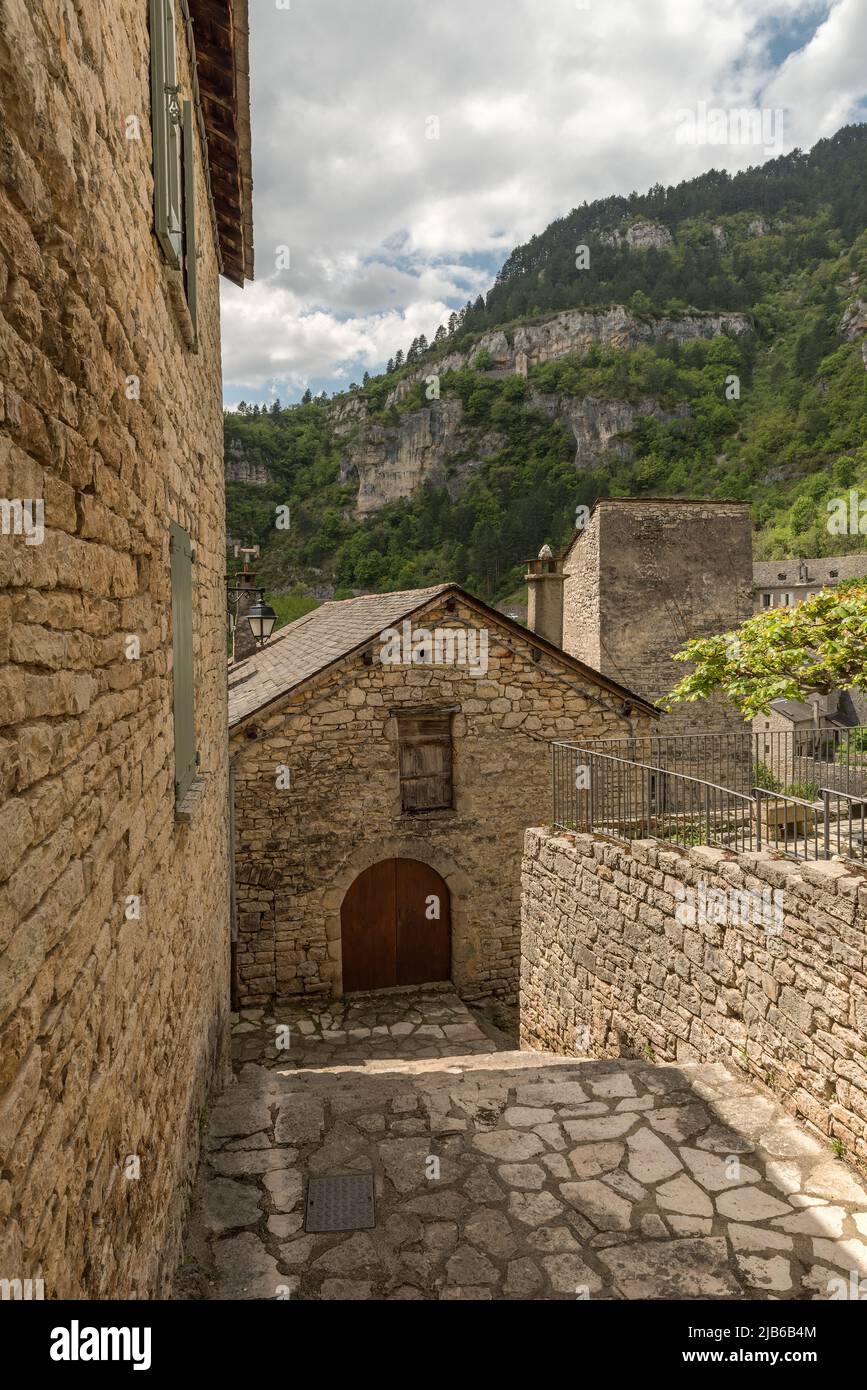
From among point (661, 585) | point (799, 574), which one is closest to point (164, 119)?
point (661, 585)

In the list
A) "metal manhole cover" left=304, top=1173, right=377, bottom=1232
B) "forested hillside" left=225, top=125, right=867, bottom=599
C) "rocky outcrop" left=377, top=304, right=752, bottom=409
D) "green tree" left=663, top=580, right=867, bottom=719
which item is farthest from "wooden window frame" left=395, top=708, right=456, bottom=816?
"rocky outcrop" left=377, top=304, right=752, bottom=409

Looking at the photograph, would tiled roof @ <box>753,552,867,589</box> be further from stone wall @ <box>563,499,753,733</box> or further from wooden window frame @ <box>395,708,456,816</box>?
wooden window frame @ <box>395,708,456,816</box>

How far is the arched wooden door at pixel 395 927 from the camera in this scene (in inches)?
413

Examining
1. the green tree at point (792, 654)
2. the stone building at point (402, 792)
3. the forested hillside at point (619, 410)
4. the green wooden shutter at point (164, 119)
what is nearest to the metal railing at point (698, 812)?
the green tree at point (792, 654)

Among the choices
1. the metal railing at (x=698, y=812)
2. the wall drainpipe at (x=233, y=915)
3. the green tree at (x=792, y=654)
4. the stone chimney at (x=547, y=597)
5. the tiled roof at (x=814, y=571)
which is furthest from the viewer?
the tiled roof at (x=814, y=571)

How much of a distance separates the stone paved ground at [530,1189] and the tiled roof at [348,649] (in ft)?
17.1

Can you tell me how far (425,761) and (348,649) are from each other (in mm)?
1816

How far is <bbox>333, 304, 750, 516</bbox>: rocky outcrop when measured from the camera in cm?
7031

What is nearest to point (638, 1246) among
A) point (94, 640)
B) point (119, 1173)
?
point (119, 1173)

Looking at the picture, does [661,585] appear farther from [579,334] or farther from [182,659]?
[579,334]

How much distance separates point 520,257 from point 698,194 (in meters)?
22.6

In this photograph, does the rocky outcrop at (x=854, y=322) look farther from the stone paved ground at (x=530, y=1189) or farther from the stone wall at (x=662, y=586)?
the stone paved ground at (x=530, y=1189)

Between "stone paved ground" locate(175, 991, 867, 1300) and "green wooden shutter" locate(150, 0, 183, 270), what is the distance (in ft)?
14.8

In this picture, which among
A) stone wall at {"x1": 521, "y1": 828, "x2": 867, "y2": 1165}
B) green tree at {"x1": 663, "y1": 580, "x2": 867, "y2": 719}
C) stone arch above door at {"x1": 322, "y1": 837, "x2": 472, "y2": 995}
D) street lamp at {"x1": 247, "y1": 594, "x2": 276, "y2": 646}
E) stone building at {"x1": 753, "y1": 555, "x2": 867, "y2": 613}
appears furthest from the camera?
stone building at {"x1": 753, "y1": 555, "x2": 867, "y2": 613}
